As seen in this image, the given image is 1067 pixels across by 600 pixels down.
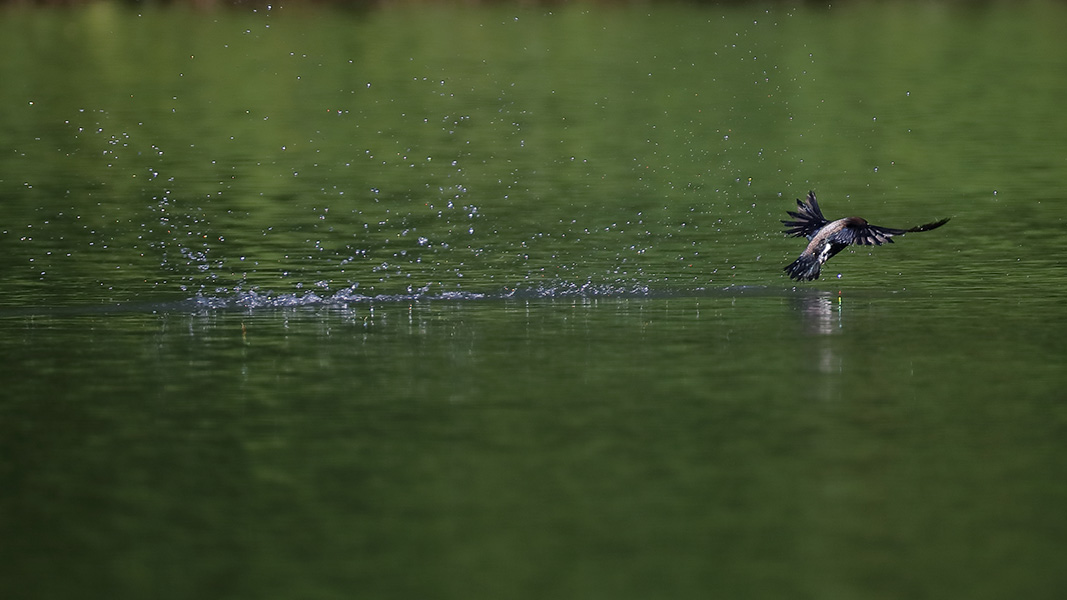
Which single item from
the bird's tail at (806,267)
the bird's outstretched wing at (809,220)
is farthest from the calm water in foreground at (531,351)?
the bird's outstretched wing at (809,220)

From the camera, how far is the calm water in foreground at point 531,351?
31.0ft

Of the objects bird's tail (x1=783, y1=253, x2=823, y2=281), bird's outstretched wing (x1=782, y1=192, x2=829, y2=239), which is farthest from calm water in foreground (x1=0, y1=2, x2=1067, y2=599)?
bird's outstretched wing (x1=782, y1=192, x2=829, y2=239)

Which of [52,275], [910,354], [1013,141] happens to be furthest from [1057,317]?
[1013,141]

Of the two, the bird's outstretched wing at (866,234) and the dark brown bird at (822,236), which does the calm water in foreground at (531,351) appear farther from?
the bird's outstretched wing at (866,234)

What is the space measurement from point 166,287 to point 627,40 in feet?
102

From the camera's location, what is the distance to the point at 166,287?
1830cm

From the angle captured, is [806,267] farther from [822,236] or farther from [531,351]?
[531,351]

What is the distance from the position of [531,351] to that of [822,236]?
3.29 meters

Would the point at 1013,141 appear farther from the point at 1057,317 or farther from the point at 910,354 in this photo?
the point at 910,354

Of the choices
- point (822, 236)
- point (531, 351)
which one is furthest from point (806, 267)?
point (531, 351)

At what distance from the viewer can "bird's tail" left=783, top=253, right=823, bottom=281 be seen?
16.8 m

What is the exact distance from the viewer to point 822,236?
55.2ft

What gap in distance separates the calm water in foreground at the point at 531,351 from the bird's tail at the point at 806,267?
265 millimetres

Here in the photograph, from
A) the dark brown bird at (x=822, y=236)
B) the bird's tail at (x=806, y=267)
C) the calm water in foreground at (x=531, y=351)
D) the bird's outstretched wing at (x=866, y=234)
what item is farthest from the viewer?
the bird's tail at (x=806, y=267)
